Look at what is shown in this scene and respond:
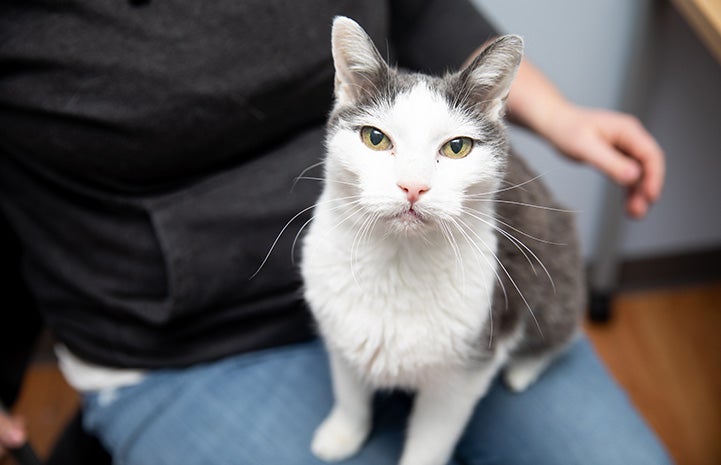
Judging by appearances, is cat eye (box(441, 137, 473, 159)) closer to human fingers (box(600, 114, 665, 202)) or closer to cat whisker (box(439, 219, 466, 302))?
cat whisker (box(439, 219, 466, 302))

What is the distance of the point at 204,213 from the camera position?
92 cm

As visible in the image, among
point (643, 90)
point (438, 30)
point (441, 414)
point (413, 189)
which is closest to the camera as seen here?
point (413, 189)

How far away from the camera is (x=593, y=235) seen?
1.86m

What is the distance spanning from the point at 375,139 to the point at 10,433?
639 mm

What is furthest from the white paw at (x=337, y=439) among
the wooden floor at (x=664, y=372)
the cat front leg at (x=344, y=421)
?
the wooden floor at (x=664, y=372)

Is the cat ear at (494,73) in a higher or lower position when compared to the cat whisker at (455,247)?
higher

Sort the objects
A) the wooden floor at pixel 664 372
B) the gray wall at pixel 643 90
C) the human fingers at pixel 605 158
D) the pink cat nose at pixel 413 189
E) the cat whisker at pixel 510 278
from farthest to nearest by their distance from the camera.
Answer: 1. the wooden floor at pixel 664 372
2. the gray wall at pixel 643 90
3. the human fingers at pixel 605 158
4. the cat whisker at pixel 510 278
5. the pink cat nose at pixel 413 189

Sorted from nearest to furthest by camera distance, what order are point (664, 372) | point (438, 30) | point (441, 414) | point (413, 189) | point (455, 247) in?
point (413, 189), point (455, 247), point (441, 414), point (438, 30), point (664, 372)

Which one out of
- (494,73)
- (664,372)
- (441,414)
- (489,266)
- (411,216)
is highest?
(494,73)

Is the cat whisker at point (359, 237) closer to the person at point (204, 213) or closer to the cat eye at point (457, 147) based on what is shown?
the cat eye at point (457, 147)

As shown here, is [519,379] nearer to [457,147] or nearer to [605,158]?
[605,158]

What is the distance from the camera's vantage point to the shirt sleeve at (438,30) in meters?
1.06

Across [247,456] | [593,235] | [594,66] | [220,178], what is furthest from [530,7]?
[247,456]

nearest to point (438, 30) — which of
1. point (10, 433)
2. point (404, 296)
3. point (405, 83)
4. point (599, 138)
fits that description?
point (599, 138)
